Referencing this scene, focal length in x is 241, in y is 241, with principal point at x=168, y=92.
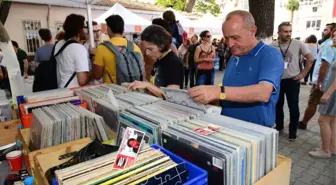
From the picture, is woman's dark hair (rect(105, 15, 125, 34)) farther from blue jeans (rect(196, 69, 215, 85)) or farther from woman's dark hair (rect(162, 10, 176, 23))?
blue jeans (rect(196, 69, 215, 85))

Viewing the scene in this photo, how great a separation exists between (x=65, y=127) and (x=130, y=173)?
74cm

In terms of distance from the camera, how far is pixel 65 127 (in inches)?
53.4

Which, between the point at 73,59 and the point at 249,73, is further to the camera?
the point at 73,59

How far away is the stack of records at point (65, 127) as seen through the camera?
4.28 ft

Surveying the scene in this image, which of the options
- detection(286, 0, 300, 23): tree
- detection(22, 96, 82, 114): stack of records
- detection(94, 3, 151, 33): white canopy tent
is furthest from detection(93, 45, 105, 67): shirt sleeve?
detection(286, 0, 300, 23): tree

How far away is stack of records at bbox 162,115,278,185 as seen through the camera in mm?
847

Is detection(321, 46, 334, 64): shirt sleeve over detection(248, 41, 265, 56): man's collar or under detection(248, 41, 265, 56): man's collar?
under

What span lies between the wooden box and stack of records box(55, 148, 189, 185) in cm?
36

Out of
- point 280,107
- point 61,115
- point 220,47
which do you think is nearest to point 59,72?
point 61,115

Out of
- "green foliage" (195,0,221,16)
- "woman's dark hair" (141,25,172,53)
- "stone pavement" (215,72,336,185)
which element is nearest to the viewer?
"woman's dark hair" (141,25,172,53)

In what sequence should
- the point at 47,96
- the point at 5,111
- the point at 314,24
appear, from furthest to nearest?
1. the point at 314,24
2. the point at 5,111
3. the point at 47,96

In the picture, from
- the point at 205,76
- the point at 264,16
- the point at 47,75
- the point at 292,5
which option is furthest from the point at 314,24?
the point at 47,75

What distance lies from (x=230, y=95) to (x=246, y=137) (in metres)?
0.45

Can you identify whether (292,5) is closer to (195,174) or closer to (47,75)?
(47,75)
